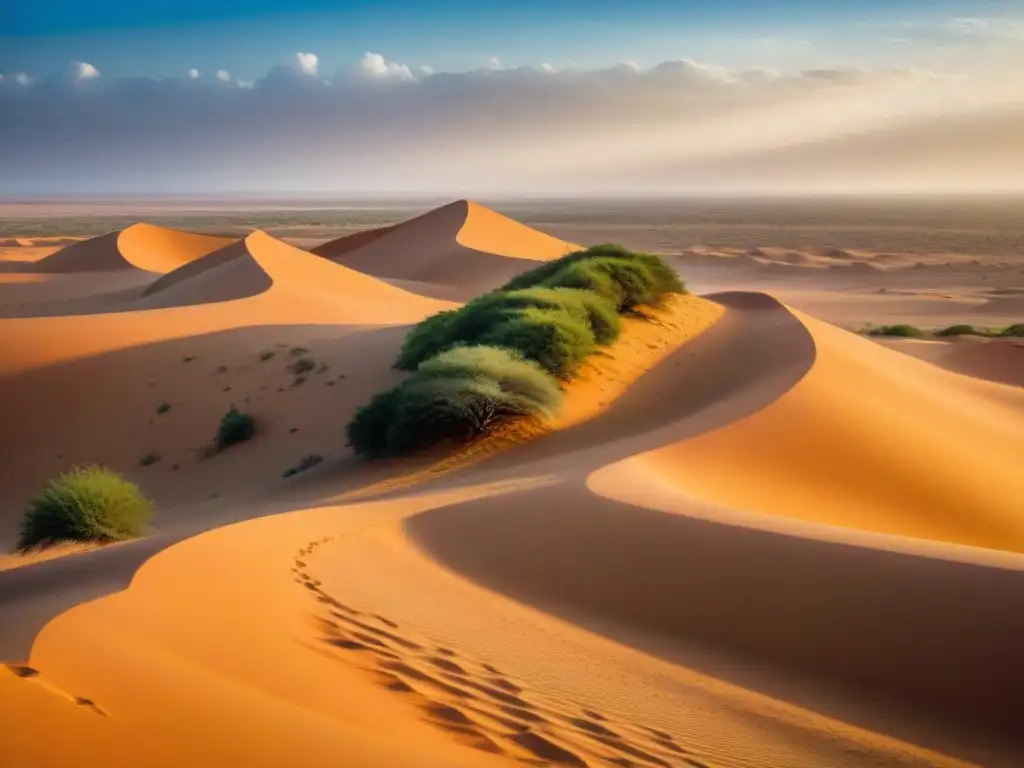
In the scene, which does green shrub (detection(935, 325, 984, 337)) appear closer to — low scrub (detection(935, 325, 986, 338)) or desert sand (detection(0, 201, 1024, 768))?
low scrub (detection(935, 325, 986, 338))

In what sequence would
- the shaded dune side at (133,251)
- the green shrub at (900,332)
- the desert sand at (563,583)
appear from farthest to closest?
the shaded dune side at (133,251) < the green shrub at (900,332) < the desert sand at (563,583)

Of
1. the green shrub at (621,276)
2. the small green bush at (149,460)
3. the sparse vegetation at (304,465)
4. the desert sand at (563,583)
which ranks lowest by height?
the small green bush at (149,460)

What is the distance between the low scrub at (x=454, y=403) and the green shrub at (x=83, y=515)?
368 centimetres

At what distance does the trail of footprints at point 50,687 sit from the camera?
359 cm

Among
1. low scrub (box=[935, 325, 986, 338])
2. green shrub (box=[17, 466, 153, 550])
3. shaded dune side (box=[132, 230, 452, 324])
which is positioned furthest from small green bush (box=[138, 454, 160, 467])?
low scrub (box=[935, 325, 986, 338])

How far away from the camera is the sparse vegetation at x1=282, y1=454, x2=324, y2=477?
47.4ft

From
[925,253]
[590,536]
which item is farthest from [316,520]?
[925,253]

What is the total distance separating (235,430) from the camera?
16.3 m

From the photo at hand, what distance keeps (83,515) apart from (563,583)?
611 cm

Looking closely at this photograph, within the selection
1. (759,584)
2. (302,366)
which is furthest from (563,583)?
(302,366)

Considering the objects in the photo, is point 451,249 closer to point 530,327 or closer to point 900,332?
point 900,332

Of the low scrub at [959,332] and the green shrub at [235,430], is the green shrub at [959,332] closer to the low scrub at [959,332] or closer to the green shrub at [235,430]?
the low scrub at [959,332]

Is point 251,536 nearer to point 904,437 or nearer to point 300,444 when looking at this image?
point 300,444

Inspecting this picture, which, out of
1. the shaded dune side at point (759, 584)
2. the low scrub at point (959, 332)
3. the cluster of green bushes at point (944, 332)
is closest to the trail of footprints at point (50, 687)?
the shaded dune side at point (759, 584)
